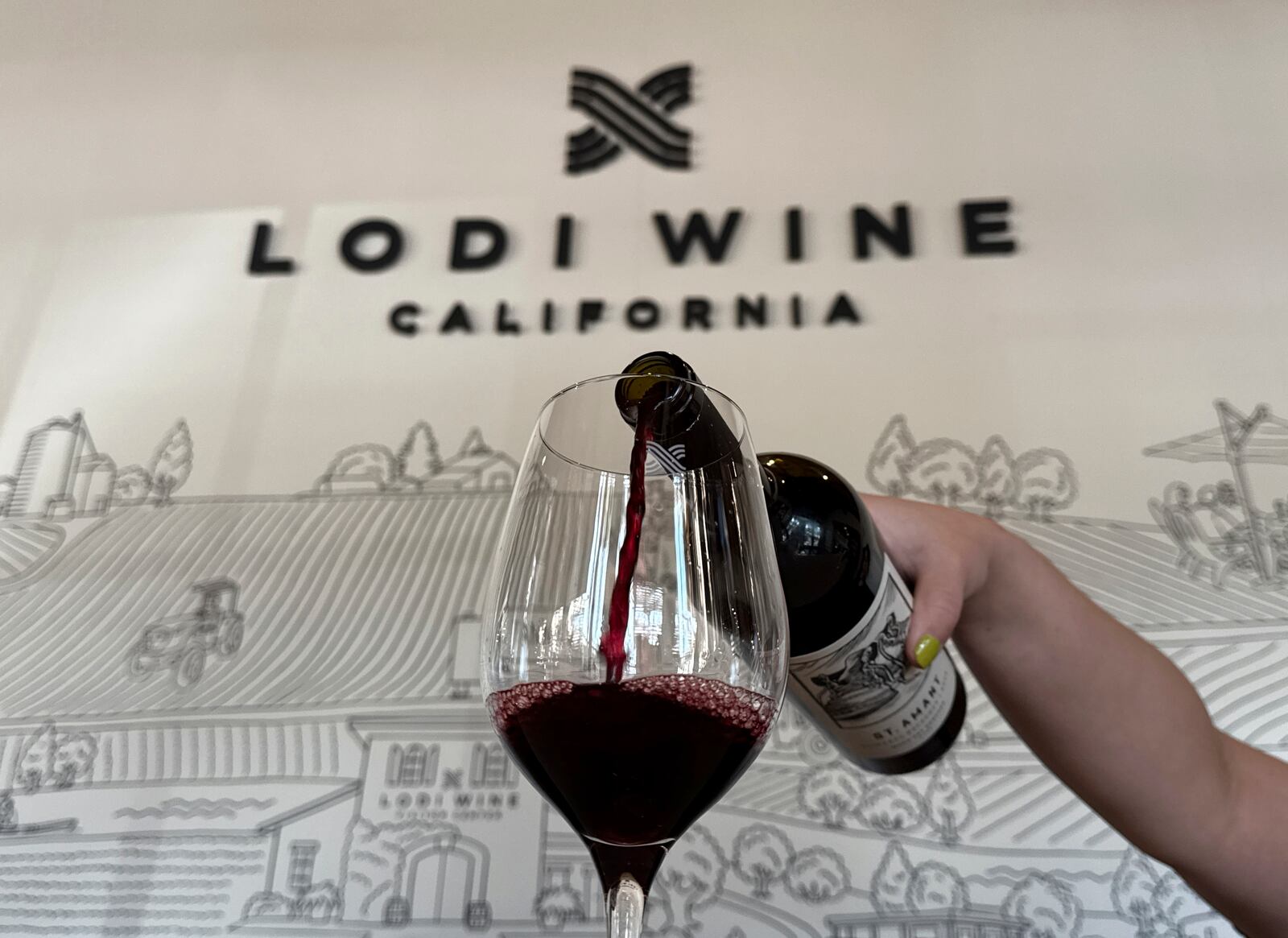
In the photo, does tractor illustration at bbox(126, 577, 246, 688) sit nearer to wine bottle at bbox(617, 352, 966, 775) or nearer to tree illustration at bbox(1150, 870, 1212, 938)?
wine bottle at bbox(617, 352, 966, 775)

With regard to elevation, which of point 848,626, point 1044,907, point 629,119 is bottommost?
point 1044,907

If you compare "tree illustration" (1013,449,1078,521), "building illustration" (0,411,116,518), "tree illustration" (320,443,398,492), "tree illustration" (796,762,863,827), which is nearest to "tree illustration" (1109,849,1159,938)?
"tree illustration" (796,762,863,827)

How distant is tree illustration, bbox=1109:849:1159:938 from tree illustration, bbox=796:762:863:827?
30 cm

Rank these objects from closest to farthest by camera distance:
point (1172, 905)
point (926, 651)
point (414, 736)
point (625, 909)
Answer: point (625, 909) < point (926, 651) < point (1172, 905) < point (414, 736)

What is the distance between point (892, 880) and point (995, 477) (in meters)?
0.55

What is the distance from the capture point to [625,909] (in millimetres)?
293

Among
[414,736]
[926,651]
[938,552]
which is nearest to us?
[926,651]

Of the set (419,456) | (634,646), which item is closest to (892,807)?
(419,456)

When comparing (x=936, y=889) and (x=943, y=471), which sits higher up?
(x=943, y=471)

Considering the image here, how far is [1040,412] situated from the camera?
130cm

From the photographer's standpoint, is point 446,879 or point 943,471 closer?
point 446,879

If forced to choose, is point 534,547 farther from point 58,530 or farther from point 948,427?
point 58,530

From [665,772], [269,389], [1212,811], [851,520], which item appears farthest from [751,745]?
[269,389]

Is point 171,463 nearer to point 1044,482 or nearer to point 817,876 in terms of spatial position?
point 817,876
